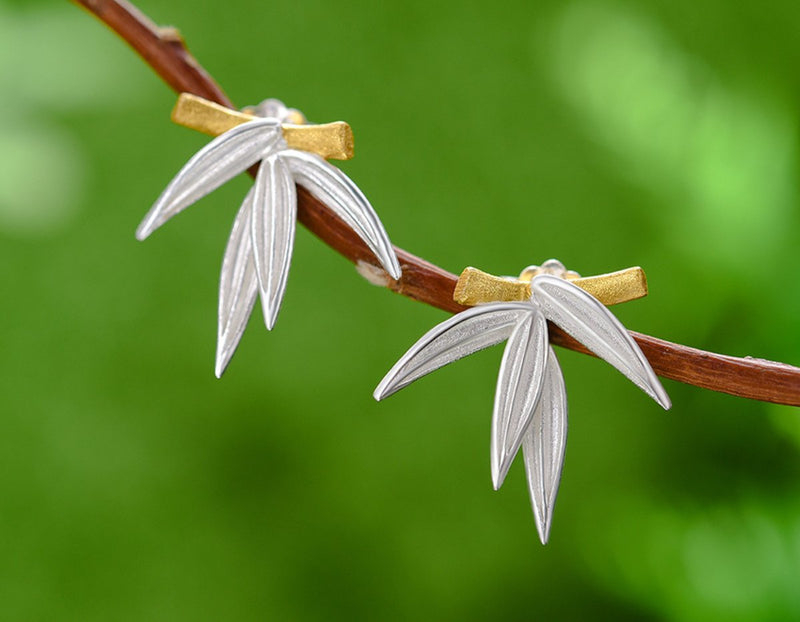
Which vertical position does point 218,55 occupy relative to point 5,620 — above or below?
above

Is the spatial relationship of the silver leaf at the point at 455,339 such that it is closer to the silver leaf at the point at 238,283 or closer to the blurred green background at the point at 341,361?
the silver leaf at the point at 238,283

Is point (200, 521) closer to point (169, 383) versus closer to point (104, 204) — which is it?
point (169, 383)

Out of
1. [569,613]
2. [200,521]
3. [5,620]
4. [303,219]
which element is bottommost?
[5,620]

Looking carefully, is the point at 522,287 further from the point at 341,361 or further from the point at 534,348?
the point at 341,361

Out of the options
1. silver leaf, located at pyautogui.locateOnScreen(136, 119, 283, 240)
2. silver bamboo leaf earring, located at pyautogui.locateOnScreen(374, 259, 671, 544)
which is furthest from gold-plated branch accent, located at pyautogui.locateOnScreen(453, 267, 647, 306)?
silver leaf, located at pyautogui.locateOnScreen(136, 119, 283, 240)

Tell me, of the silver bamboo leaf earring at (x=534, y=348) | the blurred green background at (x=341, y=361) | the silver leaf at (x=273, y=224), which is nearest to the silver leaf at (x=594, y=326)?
the silver bamboo leaf earring at (x=534, y=348)

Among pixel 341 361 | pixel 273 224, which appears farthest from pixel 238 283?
pixel 341 361

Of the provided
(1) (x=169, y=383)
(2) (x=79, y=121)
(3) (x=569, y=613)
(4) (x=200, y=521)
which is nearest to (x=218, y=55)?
(2) (x=79, y=121)

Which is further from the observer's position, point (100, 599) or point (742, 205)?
Result: point (100, 599)
